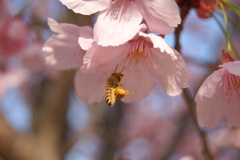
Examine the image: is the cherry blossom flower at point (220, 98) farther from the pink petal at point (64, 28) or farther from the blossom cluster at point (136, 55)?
the pink petal at point (64, 28)

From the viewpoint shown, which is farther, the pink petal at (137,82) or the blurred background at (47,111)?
the blurred background at (47,111)

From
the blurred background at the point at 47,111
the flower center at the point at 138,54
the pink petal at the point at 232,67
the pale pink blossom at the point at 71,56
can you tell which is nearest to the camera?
the pink petal at the point at 232,67

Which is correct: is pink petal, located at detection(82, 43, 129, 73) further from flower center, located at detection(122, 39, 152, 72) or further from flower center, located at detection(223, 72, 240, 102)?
flower center, located at detection(223, 72, 240, 102)

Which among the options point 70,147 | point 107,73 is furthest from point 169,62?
point 70,147

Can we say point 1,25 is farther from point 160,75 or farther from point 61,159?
point 160,75

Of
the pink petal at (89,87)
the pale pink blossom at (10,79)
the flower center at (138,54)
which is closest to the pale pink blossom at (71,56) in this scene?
the pink petal at (89,87)

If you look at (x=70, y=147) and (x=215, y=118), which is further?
(x=70, y=147)

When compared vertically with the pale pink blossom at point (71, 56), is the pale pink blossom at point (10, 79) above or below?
below

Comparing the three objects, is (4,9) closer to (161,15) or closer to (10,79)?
(10,79)
